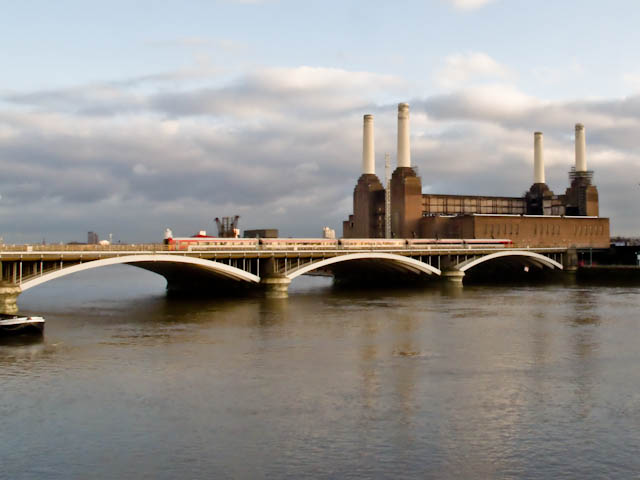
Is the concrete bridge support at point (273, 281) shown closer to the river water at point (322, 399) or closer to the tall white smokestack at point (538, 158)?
the river water at point (322, 399)

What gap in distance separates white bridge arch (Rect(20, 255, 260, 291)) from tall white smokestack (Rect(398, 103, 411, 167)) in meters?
61.3

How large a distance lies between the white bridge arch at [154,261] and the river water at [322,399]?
12.7 ft

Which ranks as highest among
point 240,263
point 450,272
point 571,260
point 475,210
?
point 475,210

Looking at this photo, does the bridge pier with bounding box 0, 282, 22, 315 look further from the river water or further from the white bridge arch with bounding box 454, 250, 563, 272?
the white bridge arch with bounding box 454, 250, 563, 272

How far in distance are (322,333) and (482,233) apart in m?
84.9

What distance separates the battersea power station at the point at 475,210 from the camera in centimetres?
13175

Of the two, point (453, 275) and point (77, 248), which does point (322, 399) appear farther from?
point (453, 275)

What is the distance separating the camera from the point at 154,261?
6906 centimetres

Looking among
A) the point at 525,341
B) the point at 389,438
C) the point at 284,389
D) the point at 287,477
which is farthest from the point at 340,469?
the point at 525,341

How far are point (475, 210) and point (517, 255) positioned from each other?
39.4m

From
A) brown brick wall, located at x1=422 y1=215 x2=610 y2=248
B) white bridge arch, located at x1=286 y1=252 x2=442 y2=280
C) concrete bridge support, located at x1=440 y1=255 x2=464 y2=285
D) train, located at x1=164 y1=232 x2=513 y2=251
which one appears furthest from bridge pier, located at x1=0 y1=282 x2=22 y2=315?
brown brick wall, located at x1=422 y1=215 x2=610 y2=248

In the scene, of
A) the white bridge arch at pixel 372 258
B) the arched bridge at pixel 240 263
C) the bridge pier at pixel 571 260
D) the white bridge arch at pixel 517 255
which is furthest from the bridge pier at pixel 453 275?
the bridge pier at pixel 571 260

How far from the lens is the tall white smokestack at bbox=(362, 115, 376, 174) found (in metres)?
132

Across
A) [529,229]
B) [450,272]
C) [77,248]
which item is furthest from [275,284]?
[529,229]
